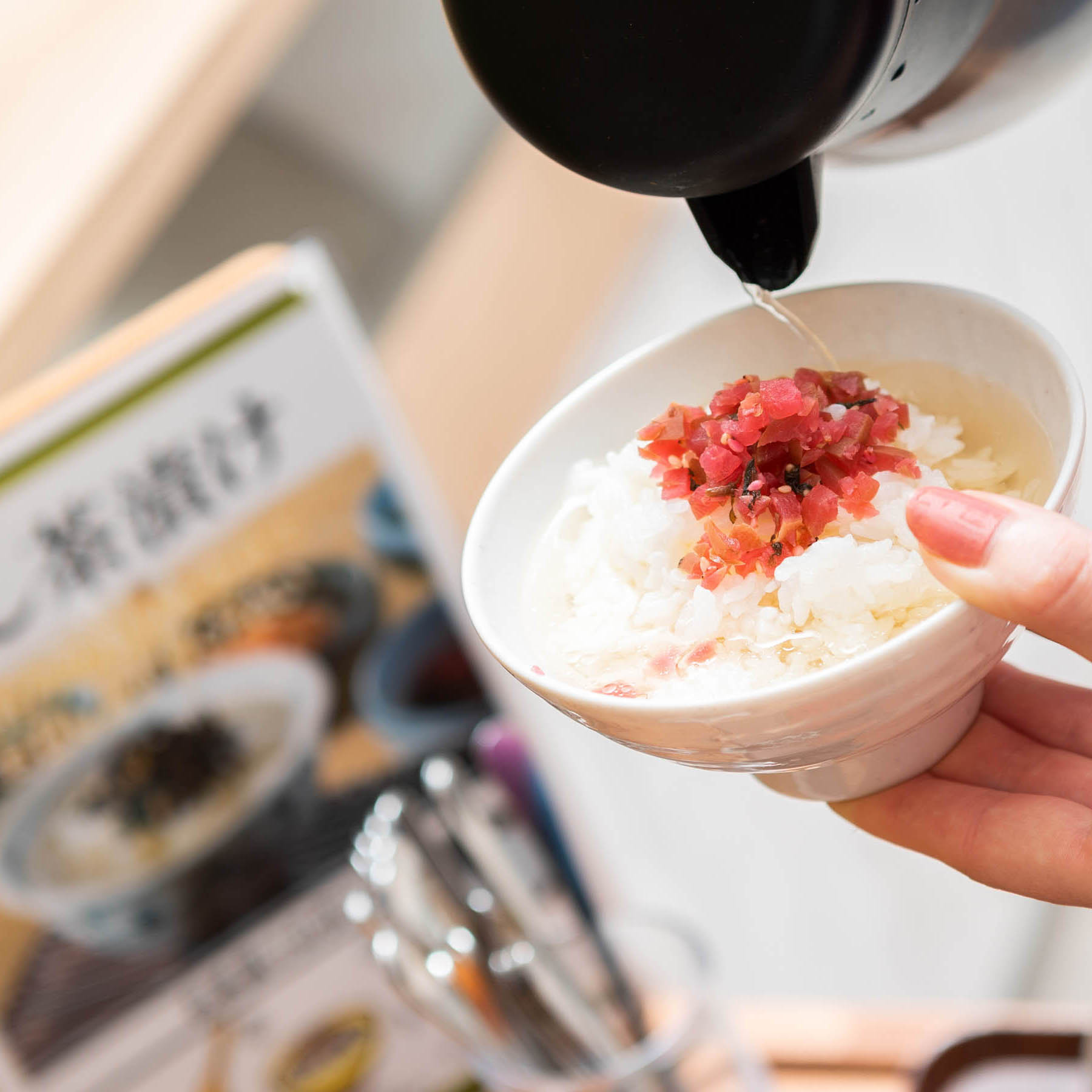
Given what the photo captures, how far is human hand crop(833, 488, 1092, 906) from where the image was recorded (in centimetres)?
53

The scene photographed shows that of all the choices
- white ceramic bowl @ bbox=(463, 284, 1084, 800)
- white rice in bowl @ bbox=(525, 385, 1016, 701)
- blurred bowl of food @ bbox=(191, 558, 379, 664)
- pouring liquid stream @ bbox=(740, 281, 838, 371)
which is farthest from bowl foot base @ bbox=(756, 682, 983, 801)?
blurred bowl of food @ bbox=(191, 558, 379, 664)

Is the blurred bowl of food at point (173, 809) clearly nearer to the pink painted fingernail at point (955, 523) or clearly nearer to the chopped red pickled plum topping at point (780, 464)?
the chopped red pickled plum topping at point (780, 464)

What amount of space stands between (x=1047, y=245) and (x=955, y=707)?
978 mm

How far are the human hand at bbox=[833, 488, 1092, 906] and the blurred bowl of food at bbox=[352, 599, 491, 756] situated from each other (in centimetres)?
85

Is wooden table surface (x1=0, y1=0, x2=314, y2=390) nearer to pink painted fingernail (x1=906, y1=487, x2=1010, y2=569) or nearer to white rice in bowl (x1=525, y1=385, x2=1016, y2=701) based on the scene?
white rice in bowl (x1=525, y1=385, x2=1016, y2=701)

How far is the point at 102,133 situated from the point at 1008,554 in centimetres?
125

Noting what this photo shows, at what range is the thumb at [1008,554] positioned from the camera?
53 cm

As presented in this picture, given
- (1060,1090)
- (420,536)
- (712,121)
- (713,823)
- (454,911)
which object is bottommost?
(713,823)

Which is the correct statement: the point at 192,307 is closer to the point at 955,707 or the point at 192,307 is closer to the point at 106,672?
the point at 106,672

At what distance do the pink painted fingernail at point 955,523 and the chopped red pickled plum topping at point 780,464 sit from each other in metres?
0.08

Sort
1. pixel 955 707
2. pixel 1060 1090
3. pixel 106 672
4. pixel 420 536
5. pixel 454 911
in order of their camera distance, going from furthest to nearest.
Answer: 1. pixel 420 536
2. pixel 106 672
3. pixel 454 911
4. pixel 1060 1090
5. pixel 955 707

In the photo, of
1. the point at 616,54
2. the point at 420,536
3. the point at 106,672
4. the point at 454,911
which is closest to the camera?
the point at 616,54

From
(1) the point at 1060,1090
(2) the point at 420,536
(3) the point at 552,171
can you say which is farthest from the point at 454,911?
(3) the point at 552,171

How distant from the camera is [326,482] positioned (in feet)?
5.03
